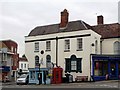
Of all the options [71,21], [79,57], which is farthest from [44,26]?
[79,57]

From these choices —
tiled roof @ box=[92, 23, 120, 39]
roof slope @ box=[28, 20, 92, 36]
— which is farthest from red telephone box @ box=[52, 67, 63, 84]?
tiled roof @ box=[92, 23, 120, 39]

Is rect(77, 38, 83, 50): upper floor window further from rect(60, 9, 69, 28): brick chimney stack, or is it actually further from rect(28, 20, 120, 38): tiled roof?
rect(60, 9, 69, 28): brick chimney stack

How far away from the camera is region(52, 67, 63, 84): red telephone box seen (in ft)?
129

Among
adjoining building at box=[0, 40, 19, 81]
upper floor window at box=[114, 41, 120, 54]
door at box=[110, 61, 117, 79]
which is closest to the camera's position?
door at box=[110, 61, 117, 79]

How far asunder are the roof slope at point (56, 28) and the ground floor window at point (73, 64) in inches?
171

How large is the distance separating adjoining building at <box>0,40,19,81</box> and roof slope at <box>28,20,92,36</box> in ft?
36.6

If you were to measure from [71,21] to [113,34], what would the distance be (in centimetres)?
691

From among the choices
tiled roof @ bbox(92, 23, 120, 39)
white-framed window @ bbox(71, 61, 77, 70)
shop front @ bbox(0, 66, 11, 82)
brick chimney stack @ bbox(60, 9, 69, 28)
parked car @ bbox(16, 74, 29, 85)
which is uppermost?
brick chimney stack @ bbox(60, 9, 69, 28)

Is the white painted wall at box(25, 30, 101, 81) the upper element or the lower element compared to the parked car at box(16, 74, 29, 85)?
upper

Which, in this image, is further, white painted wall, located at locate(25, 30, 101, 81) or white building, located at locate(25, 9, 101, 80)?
white building, located at locate(25, 9, 101, 80)

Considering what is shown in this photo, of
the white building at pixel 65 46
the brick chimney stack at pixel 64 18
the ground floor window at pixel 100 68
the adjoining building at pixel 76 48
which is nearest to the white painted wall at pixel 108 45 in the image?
the adjoining building at pixel 76 48

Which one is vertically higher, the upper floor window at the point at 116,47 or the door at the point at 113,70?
the upper floor window at the point at 116,47

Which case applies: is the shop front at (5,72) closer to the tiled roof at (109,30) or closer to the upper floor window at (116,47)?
the tiled roof at (109,30)

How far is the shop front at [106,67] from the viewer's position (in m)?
41.1
